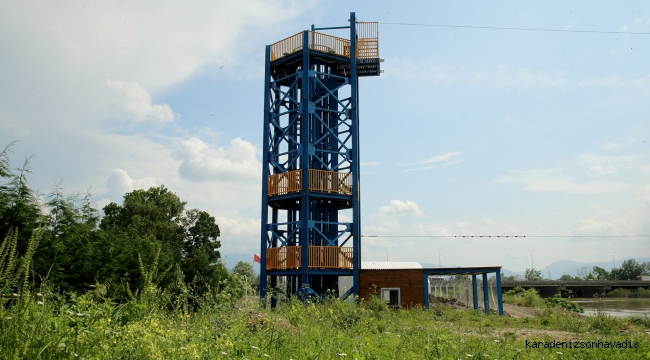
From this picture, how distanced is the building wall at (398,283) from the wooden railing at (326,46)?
10.4m

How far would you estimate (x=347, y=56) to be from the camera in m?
24.3

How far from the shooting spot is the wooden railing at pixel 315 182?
862 inches

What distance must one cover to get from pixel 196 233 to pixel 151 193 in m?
4.77

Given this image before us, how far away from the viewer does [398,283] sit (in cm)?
2197

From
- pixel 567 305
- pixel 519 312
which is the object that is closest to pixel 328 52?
pixel 519 312

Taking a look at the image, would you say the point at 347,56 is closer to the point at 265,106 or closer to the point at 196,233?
the point at 265,106

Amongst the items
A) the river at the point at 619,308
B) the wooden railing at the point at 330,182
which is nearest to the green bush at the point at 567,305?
the river at the point at 619,308

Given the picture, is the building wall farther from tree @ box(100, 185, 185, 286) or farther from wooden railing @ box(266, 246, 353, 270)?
tree @ box(100, 185, 185, 286)

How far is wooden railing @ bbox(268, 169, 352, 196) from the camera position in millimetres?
21891

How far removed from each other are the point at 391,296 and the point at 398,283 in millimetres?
961

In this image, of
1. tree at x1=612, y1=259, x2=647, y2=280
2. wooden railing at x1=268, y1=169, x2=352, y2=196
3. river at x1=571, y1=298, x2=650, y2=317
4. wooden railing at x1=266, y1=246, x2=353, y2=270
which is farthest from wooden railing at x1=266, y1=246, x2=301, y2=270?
tree at x1=612, y1=259, x2=647, y2=280

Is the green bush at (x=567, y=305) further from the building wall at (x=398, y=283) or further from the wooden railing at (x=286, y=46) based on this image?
the wooden railing at (x=286, y=46)

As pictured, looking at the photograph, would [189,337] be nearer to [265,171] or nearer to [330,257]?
[330,257]

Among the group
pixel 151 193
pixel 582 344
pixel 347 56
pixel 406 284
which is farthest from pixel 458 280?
pixel 151 193
